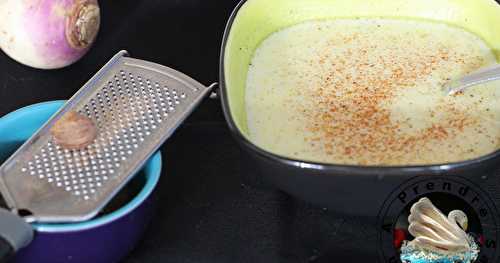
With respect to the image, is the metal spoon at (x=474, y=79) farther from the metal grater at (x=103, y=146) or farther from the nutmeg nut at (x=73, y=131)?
the nutmeg nut at (x=73, y=131)

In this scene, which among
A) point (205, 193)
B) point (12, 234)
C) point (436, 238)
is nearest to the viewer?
point (12, 234)

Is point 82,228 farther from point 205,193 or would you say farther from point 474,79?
point 474,79

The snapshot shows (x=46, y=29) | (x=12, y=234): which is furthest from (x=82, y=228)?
(x=46, y=29)

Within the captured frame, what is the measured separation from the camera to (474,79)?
2.60ft

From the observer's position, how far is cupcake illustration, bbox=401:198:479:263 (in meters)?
0.66

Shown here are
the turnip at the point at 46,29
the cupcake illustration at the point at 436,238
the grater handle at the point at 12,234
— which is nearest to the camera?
the grater handle at the point at 12,234

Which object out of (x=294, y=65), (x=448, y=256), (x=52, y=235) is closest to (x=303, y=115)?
(x=294, y=65)

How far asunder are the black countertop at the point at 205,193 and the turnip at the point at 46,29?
0.07 metres

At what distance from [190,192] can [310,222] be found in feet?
0.55

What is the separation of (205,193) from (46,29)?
0.33 metres

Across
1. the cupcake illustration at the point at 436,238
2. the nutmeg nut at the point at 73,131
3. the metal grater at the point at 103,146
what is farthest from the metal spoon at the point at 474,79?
the nutmeg nut at the point at 73,131

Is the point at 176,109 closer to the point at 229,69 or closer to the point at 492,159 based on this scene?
the point at 229,69

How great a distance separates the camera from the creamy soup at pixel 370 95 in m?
0.74

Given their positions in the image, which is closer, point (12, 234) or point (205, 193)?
point (12, 234)
